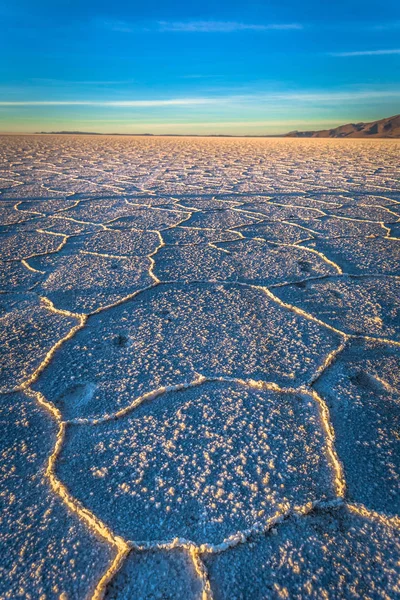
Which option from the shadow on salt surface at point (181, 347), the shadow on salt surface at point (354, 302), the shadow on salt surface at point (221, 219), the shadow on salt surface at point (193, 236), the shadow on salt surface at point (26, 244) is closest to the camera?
the shadow on salt surface at point (181, 347)

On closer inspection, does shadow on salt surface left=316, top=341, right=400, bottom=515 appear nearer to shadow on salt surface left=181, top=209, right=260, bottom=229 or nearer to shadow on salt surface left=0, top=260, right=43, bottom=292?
shadow on salt surface left=0, top=260, right=43, bottom=292

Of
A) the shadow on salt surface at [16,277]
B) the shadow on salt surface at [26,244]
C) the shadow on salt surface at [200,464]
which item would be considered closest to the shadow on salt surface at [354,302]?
the shadow on salt surface at [200,464]

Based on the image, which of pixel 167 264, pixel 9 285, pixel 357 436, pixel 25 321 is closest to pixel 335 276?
pixel 167 264

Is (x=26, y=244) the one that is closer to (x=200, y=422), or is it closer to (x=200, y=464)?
(x=200, y=422)

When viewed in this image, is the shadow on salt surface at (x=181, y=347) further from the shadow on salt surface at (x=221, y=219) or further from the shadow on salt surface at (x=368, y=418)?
the shadow on salt surface at (x=221, y=219)

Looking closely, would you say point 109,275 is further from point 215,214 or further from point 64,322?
point 215,214

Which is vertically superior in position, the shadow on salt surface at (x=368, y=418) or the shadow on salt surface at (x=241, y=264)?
the shadow on salt surface at (x=368, y=418)

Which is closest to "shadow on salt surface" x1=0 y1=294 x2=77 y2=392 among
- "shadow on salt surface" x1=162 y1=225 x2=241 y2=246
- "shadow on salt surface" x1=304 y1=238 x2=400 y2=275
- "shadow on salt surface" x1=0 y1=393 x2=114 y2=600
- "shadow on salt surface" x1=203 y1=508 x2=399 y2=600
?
"shadow on salt surface" x1=0 y1=393 x2=114 y2=600
